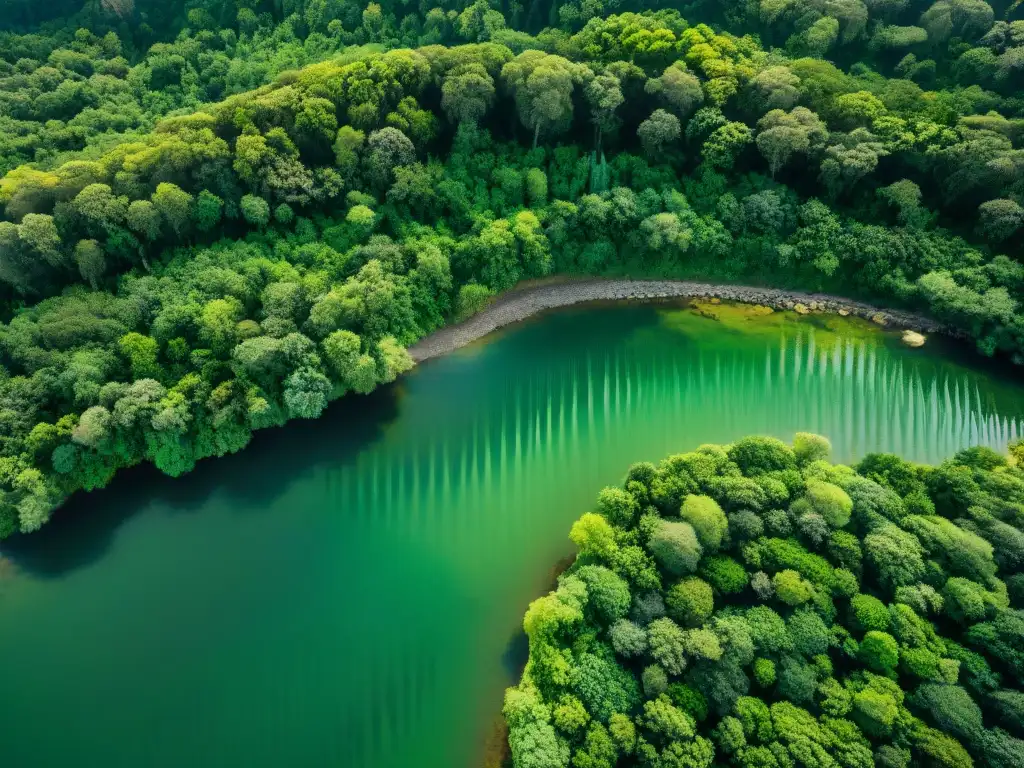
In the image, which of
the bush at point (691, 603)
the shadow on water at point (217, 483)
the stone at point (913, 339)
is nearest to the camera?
the bush at point (691, 603)

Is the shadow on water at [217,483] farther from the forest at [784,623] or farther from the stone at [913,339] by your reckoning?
the stone at [913,339]

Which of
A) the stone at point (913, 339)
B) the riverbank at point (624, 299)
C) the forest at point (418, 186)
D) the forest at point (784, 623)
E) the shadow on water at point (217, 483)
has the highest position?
the forest at point (418, 186)

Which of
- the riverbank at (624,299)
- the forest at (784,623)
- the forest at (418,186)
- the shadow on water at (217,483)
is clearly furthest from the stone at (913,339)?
the shadow on water at (217,483)

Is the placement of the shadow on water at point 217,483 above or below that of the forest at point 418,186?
below

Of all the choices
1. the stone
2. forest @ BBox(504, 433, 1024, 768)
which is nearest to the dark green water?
the stone

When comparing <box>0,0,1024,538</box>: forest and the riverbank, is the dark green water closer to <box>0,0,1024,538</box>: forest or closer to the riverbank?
the riverbank

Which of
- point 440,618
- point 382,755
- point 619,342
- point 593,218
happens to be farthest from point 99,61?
point 382,755
